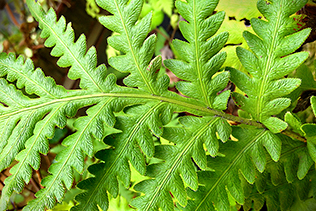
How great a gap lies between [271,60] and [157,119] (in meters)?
0.32

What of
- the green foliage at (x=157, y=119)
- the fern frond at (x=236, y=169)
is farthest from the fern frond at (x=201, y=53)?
the fern frond at (x=236, y=169)

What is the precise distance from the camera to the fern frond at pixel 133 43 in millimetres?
614

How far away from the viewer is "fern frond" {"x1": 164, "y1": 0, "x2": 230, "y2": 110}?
1.93 ft

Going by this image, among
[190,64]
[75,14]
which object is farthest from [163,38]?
[190,64]

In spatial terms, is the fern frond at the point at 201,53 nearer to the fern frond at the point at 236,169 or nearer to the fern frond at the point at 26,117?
the fern frond at the point at 236,169

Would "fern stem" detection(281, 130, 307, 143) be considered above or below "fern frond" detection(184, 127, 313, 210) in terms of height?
above

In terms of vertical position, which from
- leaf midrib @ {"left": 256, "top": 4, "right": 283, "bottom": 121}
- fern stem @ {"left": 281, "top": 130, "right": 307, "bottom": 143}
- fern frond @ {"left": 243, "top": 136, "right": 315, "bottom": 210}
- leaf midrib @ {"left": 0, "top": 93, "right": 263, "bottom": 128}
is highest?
leaf midrib @ {"left": 256, "top": 4, "right": 283, "bottom": 121}

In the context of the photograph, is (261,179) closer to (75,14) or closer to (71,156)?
(71,156)

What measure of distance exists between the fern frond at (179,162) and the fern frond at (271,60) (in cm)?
11

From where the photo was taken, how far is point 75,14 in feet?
6.64

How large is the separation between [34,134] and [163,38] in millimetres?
1451

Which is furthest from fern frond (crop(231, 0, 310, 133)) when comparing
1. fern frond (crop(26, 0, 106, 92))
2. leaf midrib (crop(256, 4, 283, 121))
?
fern frond (crop(26, 0, 106, 92))

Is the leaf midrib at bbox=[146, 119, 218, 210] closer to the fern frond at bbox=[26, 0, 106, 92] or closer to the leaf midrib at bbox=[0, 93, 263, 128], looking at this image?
the leaf midrib at bbox=[0, 93, 263, 128]

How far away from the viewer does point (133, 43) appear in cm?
63
